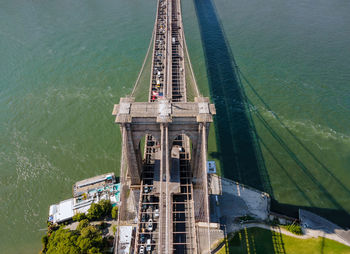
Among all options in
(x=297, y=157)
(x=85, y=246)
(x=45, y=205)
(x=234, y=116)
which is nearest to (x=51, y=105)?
(x=45, y=205)

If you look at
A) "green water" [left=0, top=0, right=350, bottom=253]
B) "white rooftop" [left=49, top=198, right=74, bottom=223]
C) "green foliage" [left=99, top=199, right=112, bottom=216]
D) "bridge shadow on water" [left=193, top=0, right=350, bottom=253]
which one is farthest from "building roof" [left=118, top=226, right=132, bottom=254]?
"bridge shadow on water" [left=193, top=0, right=350, bottom=253]

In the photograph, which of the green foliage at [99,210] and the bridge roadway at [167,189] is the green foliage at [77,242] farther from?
the bridge roadway at [167,189]

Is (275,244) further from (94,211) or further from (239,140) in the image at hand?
(94,211)

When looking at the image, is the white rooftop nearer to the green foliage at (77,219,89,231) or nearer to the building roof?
the green foliage at (77,219,89,231)

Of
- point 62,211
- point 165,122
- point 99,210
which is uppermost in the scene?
point 165,122

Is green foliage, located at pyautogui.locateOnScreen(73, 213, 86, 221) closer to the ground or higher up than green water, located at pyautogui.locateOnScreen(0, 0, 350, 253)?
closer to the ground

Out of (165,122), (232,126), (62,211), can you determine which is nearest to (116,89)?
(232,126)

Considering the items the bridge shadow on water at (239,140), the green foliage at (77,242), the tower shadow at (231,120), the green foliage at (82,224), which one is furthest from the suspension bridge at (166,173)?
the tower shadow at (231,120)

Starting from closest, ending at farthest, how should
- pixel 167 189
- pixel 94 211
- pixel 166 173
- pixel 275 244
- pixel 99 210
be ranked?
pixel 167 189, pixel 166 173, pixel 275 244, pixel 94 211, pixel 99 210
